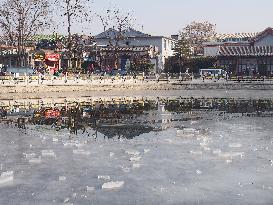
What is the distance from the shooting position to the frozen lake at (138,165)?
12.4 meters

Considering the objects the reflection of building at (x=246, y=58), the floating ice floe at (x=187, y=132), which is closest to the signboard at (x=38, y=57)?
the reflection of building at (x=246, y=58)

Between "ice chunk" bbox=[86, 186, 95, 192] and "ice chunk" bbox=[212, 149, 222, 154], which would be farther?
"ice chunk" bbox=[212, 149, 222, 154]

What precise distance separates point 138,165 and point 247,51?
72.4 meters

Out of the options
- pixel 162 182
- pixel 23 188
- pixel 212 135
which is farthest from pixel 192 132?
pixel 23 188

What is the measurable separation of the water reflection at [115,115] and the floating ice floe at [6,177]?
26.3ft

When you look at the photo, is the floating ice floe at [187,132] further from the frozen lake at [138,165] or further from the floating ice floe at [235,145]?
the floating ice floe at [235,145]

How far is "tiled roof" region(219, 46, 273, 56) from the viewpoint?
276ft

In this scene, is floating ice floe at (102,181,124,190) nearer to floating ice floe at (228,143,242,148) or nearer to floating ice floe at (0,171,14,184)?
floating ice floe at (0,171,14,184)

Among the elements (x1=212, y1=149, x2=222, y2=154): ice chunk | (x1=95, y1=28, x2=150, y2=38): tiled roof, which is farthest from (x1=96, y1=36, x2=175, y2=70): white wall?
(x1=212, y1=149, x2=222, y2=154): ice chunk

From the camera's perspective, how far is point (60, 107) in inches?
1464

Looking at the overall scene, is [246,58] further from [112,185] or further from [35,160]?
[112,185]

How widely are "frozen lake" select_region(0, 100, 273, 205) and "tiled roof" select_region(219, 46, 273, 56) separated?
60871mm

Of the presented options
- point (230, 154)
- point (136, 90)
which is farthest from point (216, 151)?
point (136, 90)

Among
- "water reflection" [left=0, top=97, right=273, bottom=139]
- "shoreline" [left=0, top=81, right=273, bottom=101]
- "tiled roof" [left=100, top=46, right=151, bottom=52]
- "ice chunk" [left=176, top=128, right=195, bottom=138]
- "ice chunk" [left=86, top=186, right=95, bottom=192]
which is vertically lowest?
"ice chunk" [left=86, top=186, right=95, bottom=192]
